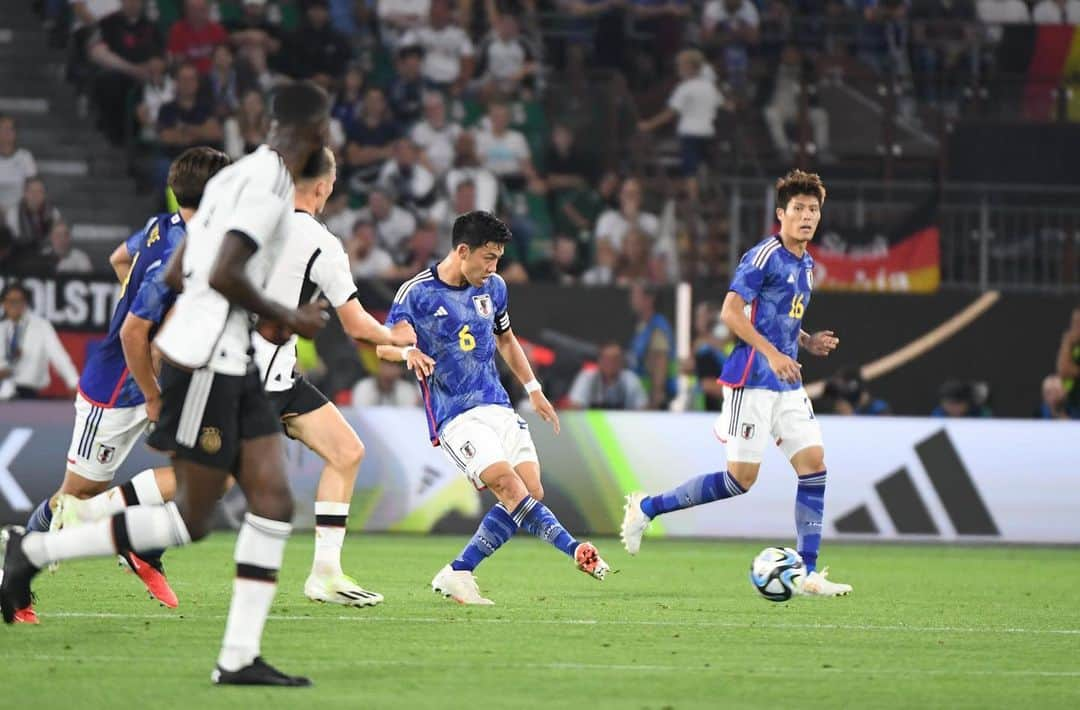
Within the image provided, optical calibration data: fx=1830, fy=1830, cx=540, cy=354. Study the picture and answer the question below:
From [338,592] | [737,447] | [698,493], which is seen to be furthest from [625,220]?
[338,592]

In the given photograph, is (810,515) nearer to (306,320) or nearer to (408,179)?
(306,320)

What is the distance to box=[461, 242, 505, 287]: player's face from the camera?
416 inches

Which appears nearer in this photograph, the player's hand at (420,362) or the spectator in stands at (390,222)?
the player's hand at (420,362)

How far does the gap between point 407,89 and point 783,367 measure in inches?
482

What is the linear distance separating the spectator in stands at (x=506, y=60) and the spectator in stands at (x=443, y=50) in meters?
0.20

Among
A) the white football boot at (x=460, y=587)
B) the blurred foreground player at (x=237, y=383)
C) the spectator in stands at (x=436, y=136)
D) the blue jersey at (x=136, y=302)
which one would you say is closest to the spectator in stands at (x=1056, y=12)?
the spectator in stands at (x=436, y=136)

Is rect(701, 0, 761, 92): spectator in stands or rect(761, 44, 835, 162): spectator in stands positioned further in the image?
rect(701, 0, 761, 92): spectator in stands

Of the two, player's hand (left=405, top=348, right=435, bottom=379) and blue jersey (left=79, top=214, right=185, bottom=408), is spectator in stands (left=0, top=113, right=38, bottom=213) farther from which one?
player's hand (left=405, top=348, right=435, bottom=379)

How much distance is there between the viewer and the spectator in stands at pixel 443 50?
74.7 feet

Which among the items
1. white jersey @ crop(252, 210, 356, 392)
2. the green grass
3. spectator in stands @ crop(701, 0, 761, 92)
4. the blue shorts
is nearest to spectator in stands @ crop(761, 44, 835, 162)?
spectator in stands @ crop(701, 0, 761, 92)

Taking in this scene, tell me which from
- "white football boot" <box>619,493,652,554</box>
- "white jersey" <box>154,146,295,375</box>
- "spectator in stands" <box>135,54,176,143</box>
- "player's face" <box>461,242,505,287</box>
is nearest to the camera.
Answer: "white jersey" <box>154,146,295,375</box>

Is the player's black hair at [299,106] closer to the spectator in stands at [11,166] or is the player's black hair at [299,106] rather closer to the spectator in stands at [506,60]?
the spectator in stands at [11,166]

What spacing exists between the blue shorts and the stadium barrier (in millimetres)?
5767

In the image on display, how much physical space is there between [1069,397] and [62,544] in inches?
568
